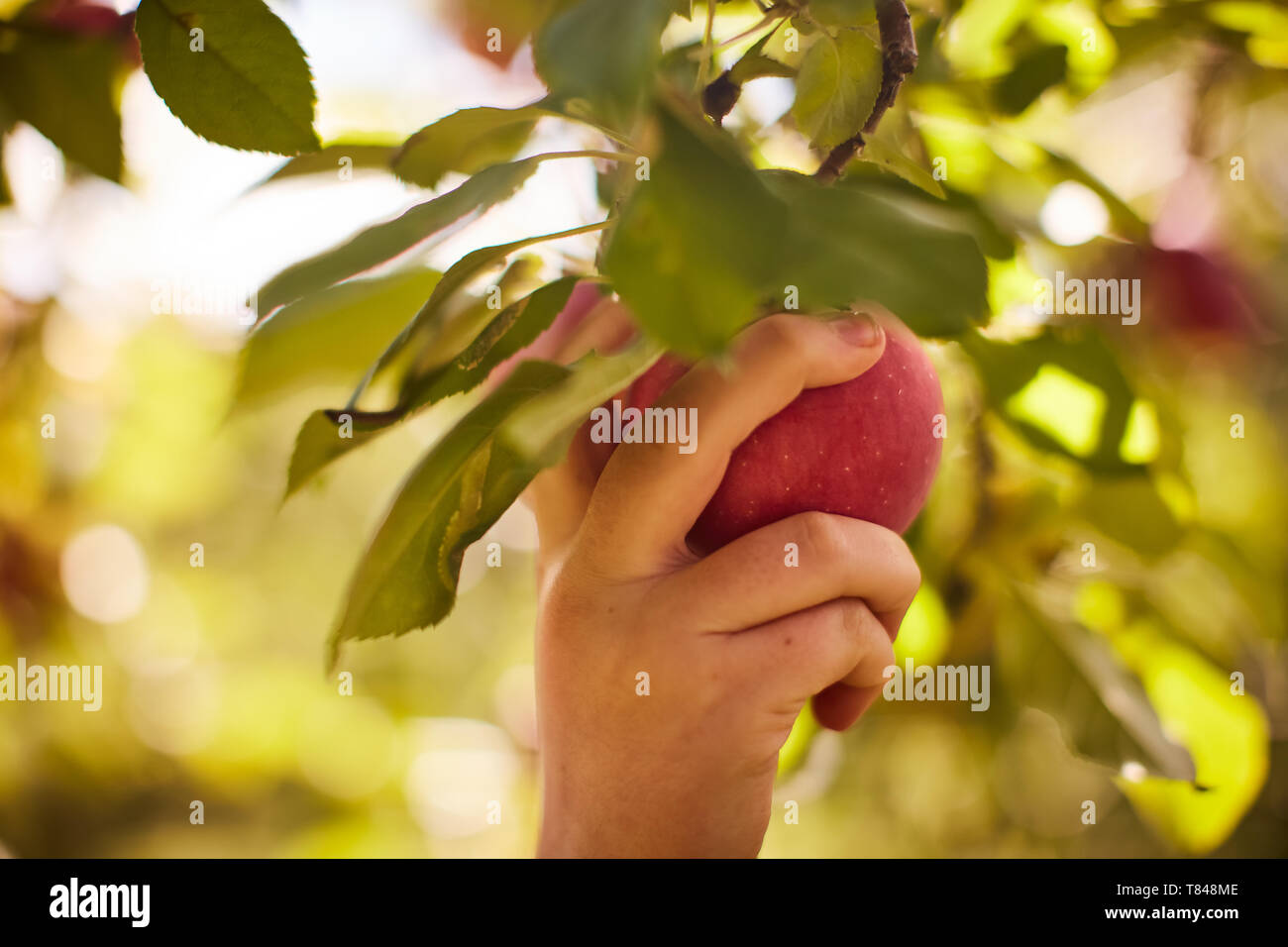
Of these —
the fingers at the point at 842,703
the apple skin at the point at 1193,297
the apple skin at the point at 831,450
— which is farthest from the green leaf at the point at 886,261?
the apple skin at the point at 1193,297

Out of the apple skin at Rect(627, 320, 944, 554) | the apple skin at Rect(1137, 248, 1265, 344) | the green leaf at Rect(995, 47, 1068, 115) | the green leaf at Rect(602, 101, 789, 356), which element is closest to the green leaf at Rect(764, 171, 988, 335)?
the green leaf at Rect(602, 101, 789, 356)

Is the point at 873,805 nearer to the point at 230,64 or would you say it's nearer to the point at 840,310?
the point at 840,310

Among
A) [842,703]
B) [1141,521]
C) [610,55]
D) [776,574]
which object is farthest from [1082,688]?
[610,55]

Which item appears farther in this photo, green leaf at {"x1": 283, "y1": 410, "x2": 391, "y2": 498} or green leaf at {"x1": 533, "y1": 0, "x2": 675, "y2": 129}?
green leaf at {"x1": 283, "y1": 410, "x2": 391, "y2": 498}

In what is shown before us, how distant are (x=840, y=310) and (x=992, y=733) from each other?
54cm

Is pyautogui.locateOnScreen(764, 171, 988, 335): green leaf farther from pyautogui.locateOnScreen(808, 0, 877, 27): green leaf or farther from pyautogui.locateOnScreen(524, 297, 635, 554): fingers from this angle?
pyautogui.locateOnScreen(524, 297, 635, 554): fingers

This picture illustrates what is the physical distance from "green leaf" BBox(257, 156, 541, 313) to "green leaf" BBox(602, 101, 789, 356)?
0.43ft

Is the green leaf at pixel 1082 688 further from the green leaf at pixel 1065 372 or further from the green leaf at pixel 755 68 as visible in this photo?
the green leaf at pixel 755 68

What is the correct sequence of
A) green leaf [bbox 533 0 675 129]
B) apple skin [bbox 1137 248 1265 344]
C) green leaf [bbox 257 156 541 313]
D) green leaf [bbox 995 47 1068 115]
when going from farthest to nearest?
1. apple skin [bbox 1137 248 1265 344]
2. green leaf [bbox 995 47 1068 115]
3. green leaf [bbox 257 156 541 313]
4. green leaf [bbox 533 0 675 129]

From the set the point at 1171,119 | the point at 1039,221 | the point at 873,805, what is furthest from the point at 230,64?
the point at 873,805

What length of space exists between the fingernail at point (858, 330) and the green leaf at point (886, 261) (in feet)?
0.33

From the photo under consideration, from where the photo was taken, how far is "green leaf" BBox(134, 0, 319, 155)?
38 cm

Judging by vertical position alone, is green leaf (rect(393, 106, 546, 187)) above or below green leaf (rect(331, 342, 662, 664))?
above

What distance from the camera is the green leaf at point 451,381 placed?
0.38 m
